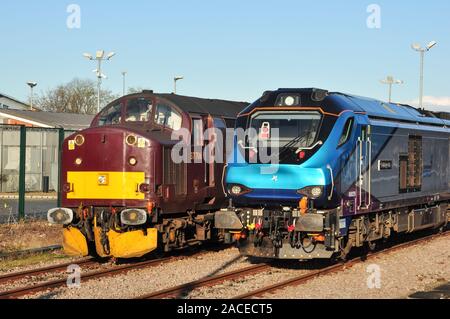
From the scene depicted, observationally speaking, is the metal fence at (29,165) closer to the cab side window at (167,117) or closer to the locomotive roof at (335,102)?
the cab side window at (167,117)

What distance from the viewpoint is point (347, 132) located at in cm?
1270

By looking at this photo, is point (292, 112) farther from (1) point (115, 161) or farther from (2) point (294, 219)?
(1) point (115, 161)

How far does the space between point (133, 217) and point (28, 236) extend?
17.4 feet

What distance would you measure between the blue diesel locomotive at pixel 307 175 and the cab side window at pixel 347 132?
0.7 inches

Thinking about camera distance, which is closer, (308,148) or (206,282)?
(206,282)

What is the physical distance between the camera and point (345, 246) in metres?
13.8

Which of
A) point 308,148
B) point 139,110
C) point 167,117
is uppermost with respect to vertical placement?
point 139,110

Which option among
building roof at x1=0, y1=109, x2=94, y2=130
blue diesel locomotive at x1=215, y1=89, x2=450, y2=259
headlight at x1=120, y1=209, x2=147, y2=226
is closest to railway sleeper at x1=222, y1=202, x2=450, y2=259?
blue diesel locomotive at x1=215, y1=89, x2=450, y2=259

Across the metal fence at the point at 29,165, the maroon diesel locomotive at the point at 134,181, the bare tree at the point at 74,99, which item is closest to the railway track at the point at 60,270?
the maroon diesel locomotive at the point at 134,181

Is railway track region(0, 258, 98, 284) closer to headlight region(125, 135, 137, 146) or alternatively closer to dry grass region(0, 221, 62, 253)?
dry grass region(0, 221, 62, 253)

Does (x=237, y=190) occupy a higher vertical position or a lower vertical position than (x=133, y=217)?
higher

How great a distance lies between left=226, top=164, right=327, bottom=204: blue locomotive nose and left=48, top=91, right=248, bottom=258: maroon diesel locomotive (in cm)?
149

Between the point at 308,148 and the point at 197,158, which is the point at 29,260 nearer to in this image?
the point at 197,158

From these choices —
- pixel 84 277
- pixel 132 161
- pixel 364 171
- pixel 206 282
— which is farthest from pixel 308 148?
pixel 84 277
